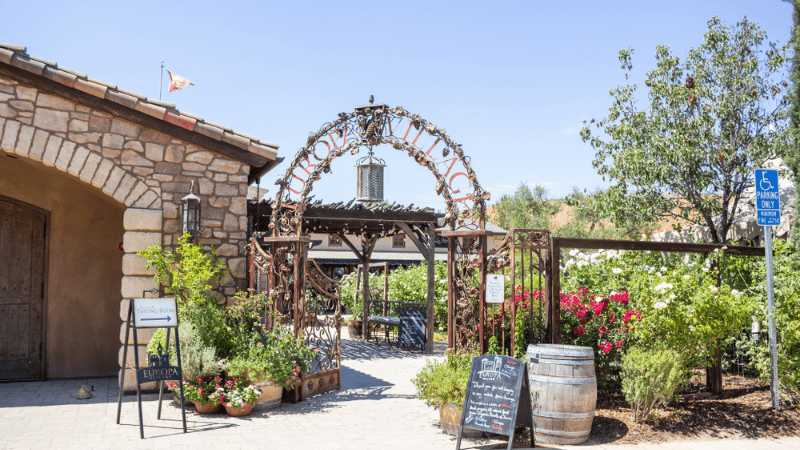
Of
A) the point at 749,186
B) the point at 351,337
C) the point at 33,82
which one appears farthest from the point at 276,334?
the point at 749,186

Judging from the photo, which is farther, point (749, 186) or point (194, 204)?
point (749, 186)

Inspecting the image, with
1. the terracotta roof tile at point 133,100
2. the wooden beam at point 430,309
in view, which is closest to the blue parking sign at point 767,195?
the terracotta roof tile at point 133,100

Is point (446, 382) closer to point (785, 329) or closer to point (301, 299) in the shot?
point (301, 299)

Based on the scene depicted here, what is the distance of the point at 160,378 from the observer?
5855mm

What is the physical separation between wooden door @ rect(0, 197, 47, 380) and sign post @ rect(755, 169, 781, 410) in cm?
893

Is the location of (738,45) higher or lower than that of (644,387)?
higher

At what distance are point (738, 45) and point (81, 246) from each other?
A: 1211 cm

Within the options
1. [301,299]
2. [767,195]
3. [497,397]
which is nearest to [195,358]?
[301,299]

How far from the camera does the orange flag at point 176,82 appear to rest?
11344 mm

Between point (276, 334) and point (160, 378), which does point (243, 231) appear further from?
point (160, 378)

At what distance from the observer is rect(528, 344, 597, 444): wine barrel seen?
5258 mm

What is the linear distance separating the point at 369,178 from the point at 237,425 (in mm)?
3402

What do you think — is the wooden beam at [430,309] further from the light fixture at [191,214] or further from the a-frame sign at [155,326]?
the a-frame sign at [155,326]

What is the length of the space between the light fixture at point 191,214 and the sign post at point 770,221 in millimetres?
6232
